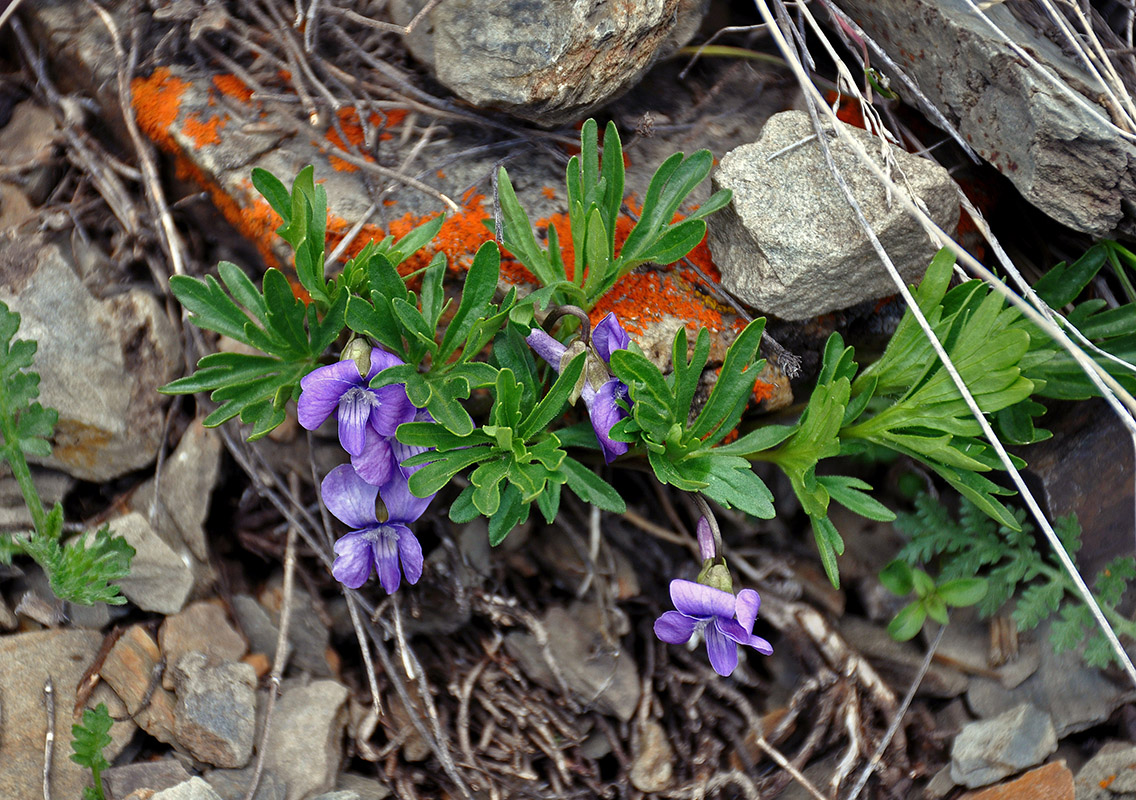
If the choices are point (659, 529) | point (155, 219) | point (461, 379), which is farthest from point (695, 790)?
point (155, 219)

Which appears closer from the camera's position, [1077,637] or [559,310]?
[559,310]

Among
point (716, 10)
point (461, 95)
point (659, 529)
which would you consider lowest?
point (659, 529)

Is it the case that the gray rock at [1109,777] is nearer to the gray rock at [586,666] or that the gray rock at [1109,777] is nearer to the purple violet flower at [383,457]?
the gray rock at [586,666]

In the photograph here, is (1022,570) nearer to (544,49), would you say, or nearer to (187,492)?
(544,49)

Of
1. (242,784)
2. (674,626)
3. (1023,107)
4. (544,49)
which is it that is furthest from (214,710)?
(1023,107)

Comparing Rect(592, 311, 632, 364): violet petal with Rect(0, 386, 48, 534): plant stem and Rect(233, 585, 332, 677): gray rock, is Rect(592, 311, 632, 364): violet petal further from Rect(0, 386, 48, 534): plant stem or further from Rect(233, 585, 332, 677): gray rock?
Rect(0, 386, 48, 534): plant stem

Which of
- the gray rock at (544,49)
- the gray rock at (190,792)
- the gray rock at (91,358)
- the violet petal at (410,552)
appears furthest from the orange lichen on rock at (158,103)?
the gray rock at (190,792)

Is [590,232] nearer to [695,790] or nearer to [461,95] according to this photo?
[461,95]
